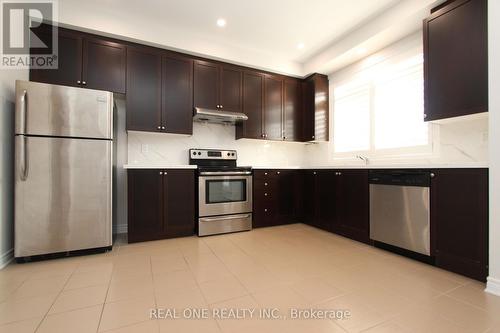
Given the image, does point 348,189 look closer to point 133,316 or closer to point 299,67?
point 299,67

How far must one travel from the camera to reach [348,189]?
311 cm

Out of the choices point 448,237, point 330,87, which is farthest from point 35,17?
point 448,237

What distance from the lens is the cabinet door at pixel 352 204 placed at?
289 centimetres

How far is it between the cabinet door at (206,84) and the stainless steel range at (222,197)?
75 centimetres

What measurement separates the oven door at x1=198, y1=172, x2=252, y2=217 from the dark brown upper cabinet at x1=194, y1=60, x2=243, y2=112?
3.57 feet

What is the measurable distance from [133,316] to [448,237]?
263cm

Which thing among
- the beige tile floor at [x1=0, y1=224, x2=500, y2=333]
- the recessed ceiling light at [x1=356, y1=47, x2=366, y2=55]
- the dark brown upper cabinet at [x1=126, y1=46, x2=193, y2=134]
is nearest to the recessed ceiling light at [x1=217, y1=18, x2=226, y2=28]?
the dark brown upper cabinet at [x1=126, y1=46, x2=193, y2=134]

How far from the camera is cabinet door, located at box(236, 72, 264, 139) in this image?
3773 mm

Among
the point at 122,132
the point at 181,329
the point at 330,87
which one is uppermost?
the point at 330,87

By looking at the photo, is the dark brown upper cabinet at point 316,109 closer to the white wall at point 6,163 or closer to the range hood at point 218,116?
the range hood at point 218,116

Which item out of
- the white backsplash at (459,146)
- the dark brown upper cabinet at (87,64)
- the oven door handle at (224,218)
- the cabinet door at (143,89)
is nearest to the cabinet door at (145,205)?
the oven door handle at (224,218)

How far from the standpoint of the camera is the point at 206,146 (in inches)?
150

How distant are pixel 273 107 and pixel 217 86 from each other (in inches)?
40.8

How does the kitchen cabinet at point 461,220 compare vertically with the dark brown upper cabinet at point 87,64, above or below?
below
